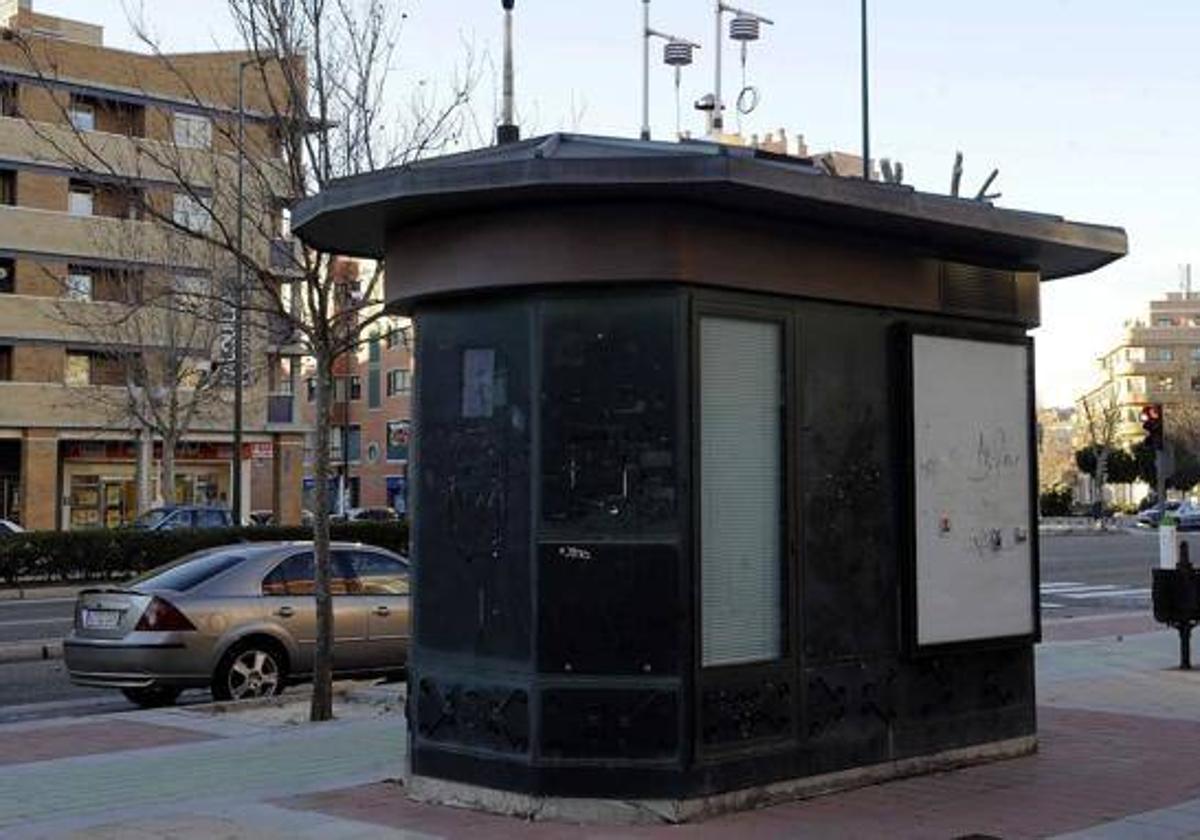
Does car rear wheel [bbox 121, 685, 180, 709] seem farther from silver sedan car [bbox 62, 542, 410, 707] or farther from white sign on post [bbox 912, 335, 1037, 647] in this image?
white sign on post [bbox 912, 335, 1037, 647]

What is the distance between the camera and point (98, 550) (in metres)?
Answer: 29.3

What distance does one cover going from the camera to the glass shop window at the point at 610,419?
7.31m

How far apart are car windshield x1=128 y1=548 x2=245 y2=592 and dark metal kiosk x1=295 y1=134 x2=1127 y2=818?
208 inches

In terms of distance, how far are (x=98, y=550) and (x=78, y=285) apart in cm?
2103

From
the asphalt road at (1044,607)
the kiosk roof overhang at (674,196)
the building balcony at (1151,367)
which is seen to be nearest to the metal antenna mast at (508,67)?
the kiosk roof overhang at (674,196)

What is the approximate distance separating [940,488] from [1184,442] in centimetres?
9657

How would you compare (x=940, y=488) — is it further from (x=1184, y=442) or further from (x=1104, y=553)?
(x=1184, y=442)

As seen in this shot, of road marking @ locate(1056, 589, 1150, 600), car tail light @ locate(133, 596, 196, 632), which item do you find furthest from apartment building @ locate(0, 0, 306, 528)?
car tail light @ locate(133, 596, 196, 632)

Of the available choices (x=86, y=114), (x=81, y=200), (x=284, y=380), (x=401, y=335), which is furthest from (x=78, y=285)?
(x=401, y=335)

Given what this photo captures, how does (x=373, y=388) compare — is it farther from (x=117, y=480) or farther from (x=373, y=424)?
(x=117, y=480)

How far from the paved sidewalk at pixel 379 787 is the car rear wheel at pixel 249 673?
823 millimetres

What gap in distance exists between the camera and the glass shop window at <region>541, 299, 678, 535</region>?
731 cm

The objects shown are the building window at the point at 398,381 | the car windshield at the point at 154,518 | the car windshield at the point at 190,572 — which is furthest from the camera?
the building window at the point at 398,381

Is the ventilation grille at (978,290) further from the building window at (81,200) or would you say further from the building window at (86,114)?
the building window at (81,200)
